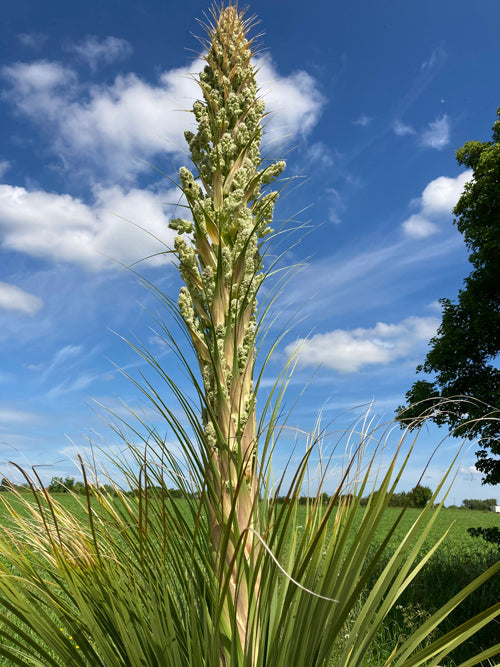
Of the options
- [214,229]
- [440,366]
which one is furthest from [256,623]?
[440,366]

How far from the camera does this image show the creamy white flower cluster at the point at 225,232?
90.1 inches

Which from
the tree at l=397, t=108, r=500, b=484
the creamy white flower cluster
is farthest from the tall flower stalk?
the tree at l=397, t=108, r=500, b=484

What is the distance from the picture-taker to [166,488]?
7.23 ft

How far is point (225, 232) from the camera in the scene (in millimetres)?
2506

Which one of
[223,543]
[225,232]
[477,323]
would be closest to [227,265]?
[225,232]

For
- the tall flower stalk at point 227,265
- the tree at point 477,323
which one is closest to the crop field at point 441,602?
the tree at point 477,323

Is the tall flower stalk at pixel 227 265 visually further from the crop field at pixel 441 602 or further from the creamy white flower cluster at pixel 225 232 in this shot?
the crop field at pixel 441 602

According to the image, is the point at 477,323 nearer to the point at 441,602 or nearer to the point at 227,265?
the point at 441,602

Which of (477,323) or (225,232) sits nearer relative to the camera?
(225,232)

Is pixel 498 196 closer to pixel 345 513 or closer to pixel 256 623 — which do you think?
pixel 345 513

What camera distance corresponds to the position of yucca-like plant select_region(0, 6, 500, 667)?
190 cm

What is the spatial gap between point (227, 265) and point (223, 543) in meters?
1.29

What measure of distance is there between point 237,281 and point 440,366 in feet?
25.3

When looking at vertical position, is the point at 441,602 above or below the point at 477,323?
below
